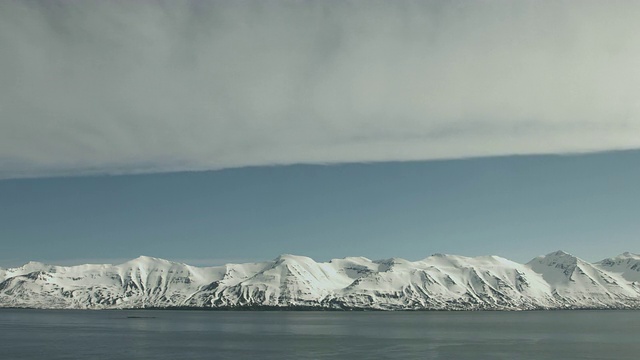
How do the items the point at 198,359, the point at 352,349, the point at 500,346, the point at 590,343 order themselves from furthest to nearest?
the point at 590,343 < the point at 500,346 < the point at 352,349 < the point at 198,359

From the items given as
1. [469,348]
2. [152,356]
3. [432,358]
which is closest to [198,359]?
[152,356]

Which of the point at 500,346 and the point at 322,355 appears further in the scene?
the point at 500,346

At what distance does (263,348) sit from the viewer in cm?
15225

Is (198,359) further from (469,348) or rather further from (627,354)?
(627,354)

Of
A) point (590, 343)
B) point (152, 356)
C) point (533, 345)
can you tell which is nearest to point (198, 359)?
point (152, 356)

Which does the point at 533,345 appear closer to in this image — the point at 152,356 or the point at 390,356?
the point at 390,356

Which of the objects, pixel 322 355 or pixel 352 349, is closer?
pixel 322 355

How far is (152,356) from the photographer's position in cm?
12912

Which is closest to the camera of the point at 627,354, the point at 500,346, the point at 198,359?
the point at 198,359

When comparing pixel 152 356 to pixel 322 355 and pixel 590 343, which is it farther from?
pixel 590 343

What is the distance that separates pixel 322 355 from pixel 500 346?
5849 cm

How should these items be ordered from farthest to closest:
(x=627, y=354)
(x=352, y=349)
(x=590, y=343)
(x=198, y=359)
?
(x=590, y=343) → (x=352, y=349) → (x=627, y=354) → (x=198, y=359)

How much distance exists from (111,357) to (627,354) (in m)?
122

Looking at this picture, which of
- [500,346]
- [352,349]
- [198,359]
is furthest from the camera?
[500,346]
